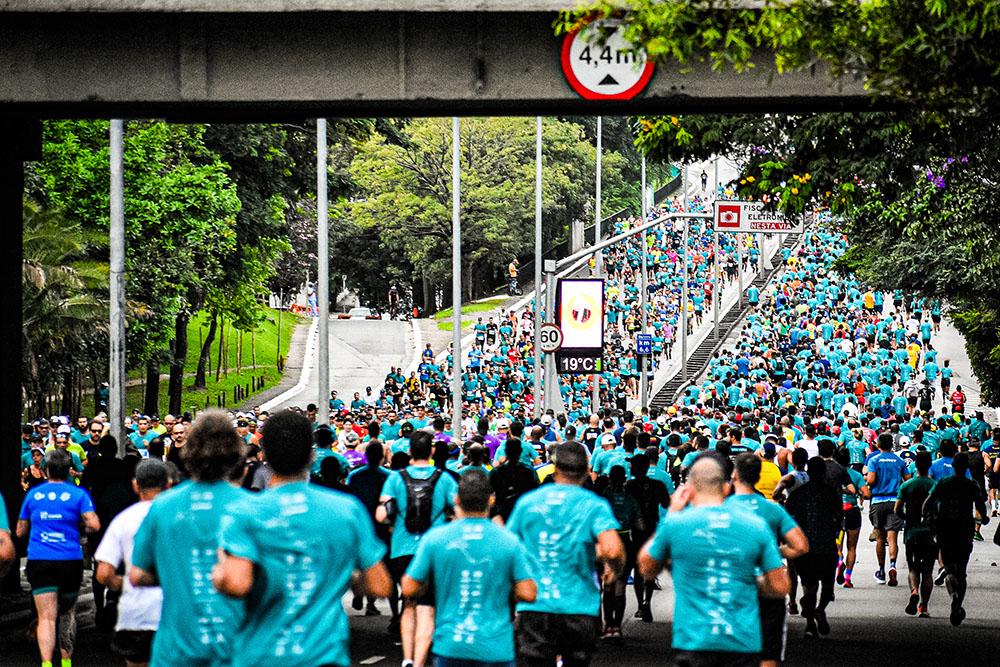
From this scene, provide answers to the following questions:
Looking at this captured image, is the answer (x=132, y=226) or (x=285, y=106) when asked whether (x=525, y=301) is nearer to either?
(x=132, y=226)

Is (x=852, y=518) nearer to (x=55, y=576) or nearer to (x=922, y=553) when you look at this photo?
(x=922, y=553)

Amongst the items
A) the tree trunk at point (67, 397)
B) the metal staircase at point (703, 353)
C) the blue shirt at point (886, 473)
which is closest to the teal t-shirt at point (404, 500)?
the blue shirt at point (886, 473)

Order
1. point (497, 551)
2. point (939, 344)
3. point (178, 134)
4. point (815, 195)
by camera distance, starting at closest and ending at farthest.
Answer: point (497, 551) → point (815, 195) → point (178, 134) → point (939, 344)

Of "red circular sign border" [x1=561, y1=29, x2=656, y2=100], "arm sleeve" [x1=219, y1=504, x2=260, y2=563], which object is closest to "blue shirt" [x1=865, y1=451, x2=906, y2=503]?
"red circular sign border" [x1=561, y1=29, x2=656, y2=100]

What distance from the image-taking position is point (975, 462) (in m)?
19.2

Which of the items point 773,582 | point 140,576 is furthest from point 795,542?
point 140,576

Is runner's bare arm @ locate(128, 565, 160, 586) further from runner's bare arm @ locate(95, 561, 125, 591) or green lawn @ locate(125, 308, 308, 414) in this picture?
green lawn @ locate(125, 308, 308, 414)

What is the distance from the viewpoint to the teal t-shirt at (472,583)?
8297mm

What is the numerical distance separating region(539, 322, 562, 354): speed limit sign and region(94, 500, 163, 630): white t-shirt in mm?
28499

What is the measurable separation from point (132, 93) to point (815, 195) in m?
6.86

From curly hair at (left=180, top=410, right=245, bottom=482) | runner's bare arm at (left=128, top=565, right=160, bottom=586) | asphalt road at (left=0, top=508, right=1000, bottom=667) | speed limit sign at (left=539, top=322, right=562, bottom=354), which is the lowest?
asphalt road at (left=0, top=508, right=1000, bottom=667)

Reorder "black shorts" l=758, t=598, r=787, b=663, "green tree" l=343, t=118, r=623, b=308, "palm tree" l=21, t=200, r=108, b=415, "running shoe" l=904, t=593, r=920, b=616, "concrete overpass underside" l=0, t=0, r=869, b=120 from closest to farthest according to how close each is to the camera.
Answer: "black shorts" l=758, t=598, r=787, b=663 < "concrete overpass underside" l=0, t=0, r=869, b=120 < "running shoe" l=904, t=593, r=920, b=616 < "palm tree" l=21, t=200, r=108, b=415 < "green tree" l=343, t=118, r=623, b=308

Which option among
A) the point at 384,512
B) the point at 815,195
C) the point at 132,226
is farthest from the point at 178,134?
the point at 384,512

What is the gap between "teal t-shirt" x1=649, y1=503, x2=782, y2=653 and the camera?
821 cm
